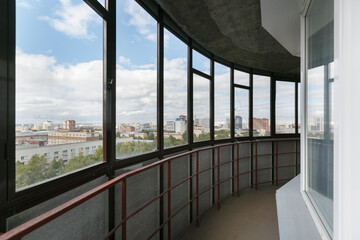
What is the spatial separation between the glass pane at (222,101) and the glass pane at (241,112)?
277 mm

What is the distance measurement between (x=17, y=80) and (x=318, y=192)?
61.8 inches

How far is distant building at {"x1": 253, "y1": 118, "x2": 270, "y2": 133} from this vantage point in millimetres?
3900

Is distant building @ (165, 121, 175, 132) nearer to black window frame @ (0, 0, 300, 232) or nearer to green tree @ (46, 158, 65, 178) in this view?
black window frame @ (0, 0, 300, 232)

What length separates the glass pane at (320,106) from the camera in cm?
78

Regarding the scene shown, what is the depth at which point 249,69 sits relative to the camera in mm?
3861

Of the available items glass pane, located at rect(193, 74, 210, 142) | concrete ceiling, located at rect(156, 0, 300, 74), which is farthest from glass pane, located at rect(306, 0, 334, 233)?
glass pane, located at rect(193, 74, 210, 142)

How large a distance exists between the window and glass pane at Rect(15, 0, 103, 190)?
226 centimetres

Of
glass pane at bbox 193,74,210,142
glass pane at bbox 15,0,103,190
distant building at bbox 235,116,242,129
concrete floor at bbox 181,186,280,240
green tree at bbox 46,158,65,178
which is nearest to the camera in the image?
glass pane at bbox 15,0,103,190

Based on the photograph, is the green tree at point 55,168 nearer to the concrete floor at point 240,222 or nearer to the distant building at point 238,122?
the concrete floor at point 240,222

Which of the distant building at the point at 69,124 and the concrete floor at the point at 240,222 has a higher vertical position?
the distant building at the point at 69,124

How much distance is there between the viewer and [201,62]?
2.86m

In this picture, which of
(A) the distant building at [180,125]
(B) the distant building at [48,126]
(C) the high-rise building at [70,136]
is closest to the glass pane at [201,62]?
(A) the distant building at [180,125]

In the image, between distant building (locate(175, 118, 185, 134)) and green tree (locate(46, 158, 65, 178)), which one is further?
distant building (locate(175, 118, 185, 134))

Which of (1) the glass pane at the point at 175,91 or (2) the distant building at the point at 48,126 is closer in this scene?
(2) the distant building at the point at 48,126
